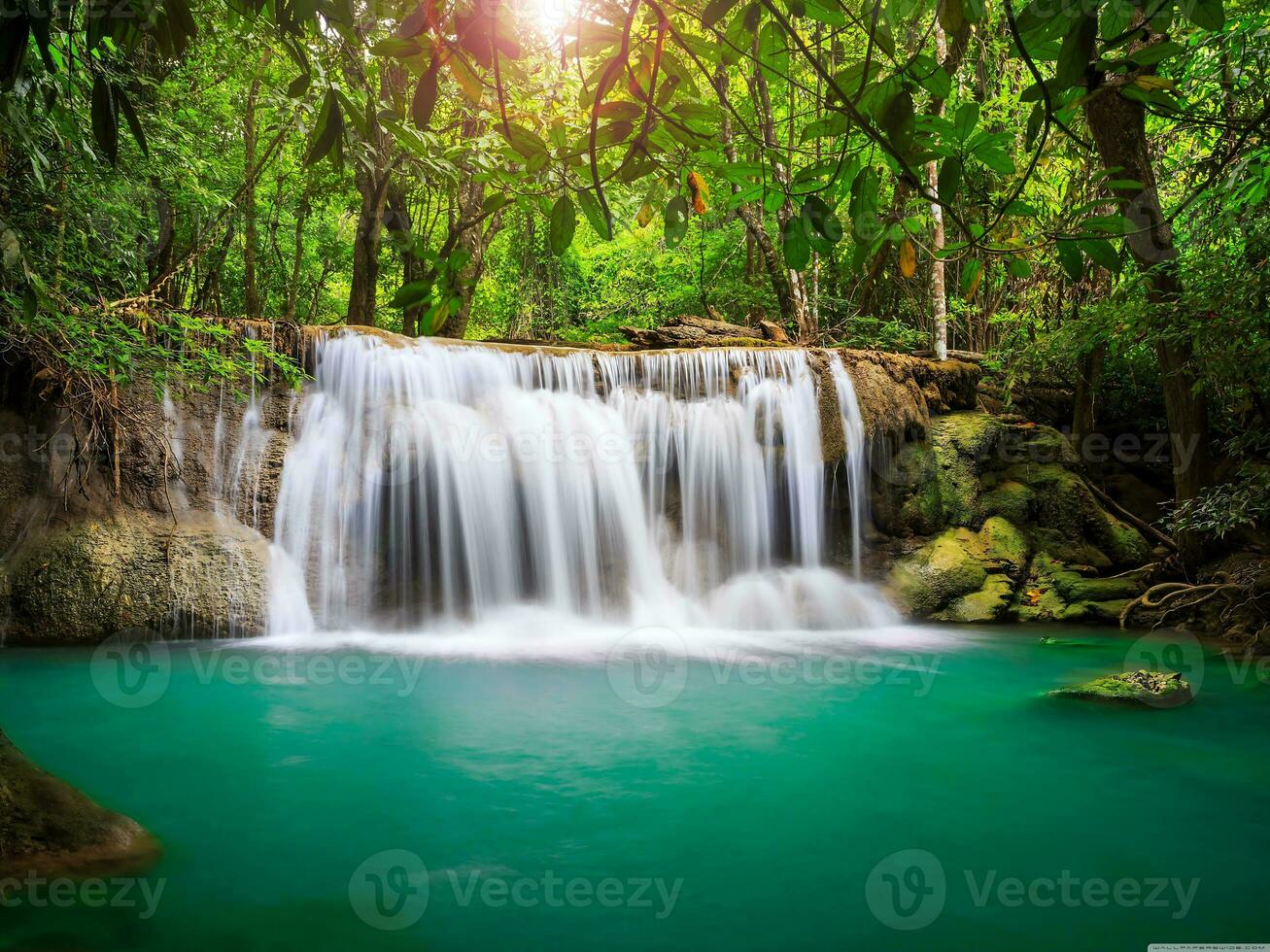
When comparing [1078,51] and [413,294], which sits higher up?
[1078,51]

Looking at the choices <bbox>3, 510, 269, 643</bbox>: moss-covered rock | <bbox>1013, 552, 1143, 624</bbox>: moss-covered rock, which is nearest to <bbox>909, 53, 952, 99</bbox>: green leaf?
<bbox>3, 510, 269, 643</bbox>: moss-covered rock

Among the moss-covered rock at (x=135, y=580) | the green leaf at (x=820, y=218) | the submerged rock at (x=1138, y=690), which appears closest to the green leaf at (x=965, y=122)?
the green leaf at (x=820, y=218)

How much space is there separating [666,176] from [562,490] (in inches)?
321

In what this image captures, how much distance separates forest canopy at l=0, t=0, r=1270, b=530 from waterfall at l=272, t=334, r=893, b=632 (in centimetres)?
154

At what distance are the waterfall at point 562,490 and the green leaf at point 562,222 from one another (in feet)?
24.8

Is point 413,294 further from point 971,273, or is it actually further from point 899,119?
point 971,273

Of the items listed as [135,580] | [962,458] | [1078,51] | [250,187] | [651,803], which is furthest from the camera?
[250,187]

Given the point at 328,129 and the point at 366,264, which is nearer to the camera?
the point at 328,129

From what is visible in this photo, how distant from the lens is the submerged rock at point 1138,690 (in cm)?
568

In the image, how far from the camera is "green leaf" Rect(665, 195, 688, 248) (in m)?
1.57

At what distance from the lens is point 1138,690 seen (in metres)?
5.73

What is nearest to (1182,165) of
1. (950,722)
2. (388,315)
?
(950,722)

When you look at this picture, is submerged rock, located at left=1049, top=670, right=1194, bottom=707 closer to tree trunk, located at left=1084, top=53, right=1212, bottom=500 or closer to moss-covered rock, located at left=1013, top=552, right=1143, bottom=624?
tree trunk, located at left=1084, top=53, right=1212, bottom=500

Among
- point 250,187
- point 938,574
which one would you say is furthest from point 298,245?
point 938,574
